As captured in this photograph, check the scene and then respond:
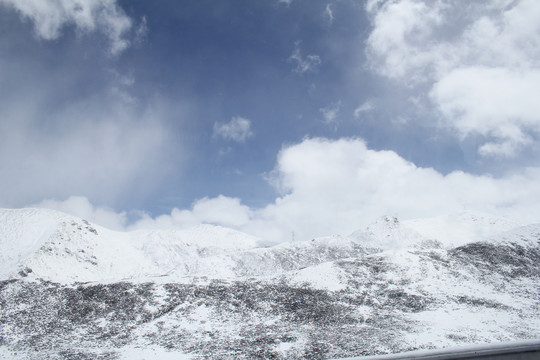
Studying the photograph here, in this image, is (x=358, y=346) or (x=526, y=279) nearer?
(x=358, y=346)

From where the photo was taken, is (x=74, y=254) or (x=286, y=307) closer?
(x=286, y=307)

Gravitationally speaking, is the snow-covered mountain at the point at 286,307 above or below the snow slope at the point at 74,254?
below

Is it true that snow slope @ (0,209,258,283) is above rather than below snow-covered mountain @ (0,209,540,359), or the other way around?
above

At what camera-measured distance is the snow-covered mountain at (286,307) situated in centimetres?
2008

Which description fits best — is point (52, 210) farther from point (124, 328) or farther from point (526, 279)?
point (526, 279)

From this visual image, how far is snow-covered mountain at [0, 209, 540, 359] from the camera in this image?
2008 centimetres

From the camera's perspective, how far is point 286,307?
2786 centimetres

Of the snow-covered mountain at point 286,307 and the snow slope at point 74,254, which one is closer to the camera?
the snow-covered mountain at point 286,307

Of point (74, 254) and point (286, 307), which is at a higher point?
point (74, 254)

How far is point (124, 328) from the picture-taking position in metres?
23.9

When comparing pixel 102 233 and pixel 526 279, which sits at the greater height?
pixel 102 233

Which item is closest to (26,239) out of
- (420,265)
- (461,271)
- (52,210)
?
(52,210)

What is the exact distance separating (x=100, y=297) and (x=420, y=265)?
35023 millimetres

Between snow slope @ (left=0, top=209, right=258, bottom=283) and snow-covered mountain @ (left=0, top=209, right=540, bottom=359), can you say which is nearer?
snow-covered mountain @ (left=0, top=209, right=540, bottom=359)
